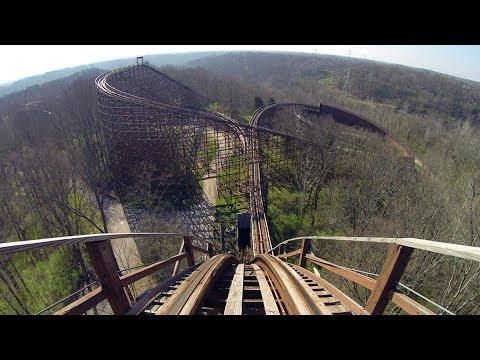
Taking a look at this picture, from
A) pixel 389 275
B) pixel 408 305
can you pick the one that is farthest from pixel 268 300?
pixel 408 305

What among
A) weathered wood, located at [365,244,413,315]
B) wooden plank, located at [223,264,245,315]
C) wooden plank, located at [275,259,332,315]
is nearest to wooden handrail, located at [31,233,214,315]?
wooden plank, located at [223,264,245,315]

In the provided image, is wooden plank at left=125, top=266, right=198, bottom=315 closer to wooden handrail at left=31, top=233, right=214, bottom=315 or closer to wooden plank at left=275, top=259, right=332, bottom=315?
wooden handrail at left=31, top=233, right=214, bottom=315

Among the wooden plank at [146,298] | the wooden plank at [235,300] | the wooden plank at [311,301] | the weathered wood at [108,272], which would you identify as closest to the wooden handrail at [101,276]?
the weathered wood at [108,272]

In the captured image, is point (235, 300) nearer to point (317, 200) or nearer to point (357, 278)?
point (357, 278)

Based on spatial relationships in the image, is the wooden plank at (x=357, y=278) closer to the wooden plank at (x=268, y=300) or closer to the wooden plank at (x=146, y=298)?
the wooden plank at (x=268, y=300)
